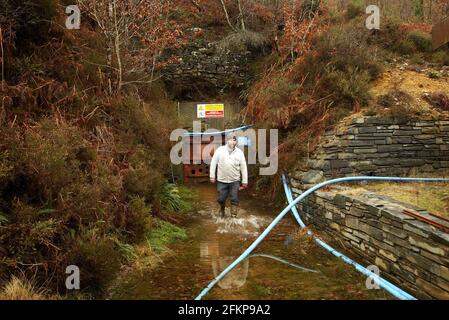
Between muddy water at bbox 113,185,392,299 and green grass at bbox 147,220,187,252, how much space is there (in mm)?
174

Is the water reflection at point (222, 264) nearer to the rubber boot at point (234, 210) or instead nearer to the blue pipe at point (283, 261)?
the blue pipe at point (283, 261)

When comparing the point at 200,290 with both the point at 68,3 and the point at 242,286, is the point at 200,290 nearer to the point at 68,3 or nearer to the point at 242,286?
the point at 242,286

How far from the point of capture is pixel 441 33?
6211mm

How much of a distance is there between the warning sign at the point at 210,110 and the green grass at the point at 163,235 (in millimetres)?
5808

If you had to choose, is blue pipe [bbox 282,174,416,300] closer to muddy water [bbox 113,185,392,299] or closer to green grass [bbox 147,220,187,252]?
muddy water [bbox 113,185,392,299]

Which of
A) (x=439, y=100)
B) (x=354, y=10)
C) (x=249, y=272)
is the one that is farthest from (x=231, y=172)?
(x=354, y=10)

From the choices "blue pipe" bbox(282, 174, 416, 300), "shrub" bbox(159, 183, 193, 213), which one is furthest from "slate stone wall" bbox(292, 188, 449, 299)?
→ "shrub" bbox(159, 183, 193, 213)

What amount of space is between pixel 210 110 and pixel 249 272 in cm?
773

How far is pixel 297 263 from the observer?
5.15 meters

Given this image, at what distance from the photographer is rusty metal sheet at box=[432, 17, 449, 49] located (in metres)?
6.04

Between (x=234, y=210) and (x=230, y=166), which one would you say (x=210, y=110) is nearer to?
(x=230, y=166)

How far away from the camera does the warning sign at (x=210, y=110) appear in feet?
38.9
